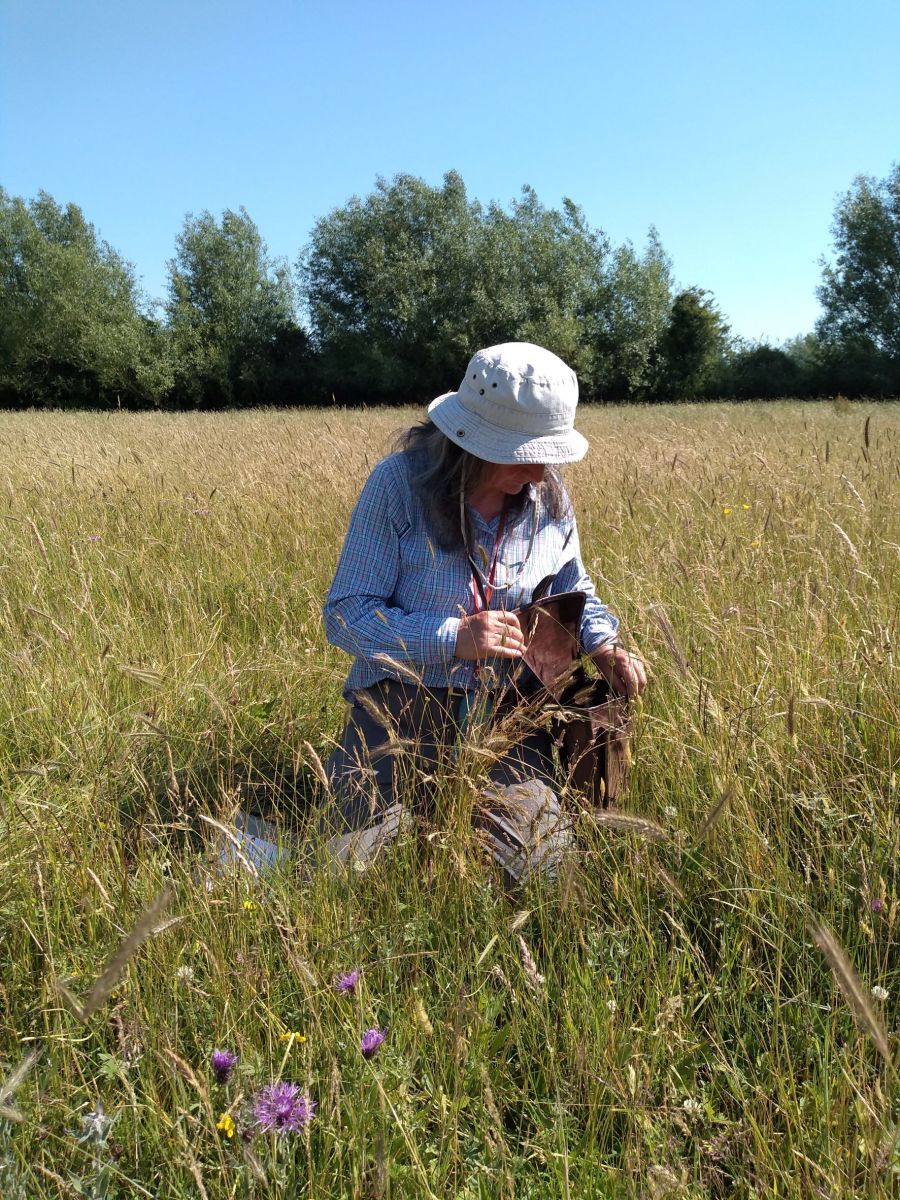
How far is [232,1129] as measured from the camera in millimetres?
1151

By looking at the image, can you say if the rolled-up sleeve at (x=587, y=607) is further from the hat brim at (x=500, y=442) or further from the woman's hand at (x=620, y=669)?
the hat brim at (x=500, y=442)

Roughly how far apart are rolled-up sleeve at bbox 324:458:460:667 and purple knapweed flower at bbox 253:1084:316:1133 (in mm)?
1058

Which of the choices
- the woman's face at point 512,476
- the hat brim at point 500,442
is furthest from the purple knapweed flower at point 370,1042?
the woman's face at point 512,476

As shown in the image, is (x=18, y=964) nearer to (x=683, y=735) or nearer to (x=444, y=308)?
(x=683, y=735)

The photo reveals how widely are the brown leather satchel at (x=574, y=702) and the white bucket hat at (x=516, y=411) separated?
37 cm

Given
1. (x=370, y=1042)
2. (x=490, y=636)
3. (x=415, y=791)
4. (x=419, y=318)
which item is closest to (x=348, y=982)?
(x=370, y=1042)

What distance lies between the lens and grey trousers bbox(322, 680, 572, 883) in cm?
167

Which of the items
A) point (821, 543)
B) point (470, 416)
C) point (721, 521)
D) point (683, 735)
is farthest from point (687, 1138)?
point (721, 521)

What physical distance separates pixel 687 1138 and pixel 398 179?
44.8 meters

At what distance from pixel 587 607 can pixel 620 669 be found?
273mm

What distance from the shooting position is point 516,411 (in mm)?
2070

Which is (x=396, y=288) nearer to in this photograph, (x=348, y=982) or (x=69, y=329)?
(x=69, y=329)

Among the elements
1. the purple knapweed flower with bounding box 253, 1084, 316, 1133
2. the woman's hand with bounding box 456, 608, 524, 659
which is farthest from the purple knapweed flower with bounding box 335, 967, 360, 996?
the woman's hand with bounding box 456, 608, 524, 659

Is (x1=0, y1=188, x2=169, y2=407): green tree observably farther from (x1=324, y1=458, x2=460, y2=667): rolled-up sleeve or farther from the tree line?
(x1=324, y1=458, x2=460, y2=667): rolled-up sleeve
